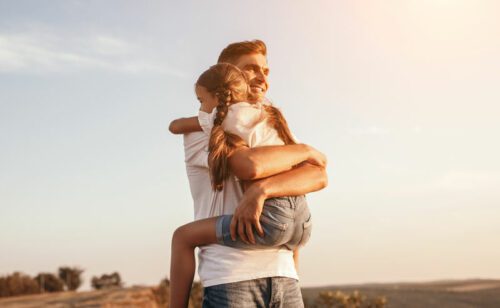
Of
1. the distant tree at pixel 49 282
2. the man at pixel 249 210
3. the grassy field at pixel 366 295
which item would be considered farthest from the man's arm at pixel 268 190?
the distant tree at pixel 49 282

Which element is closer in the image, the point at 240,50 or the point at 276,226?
the point at 276,226

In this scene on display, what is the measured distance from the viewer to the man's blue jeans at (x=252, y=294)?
9.12ft

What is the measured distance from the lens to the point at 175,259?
2.93 m

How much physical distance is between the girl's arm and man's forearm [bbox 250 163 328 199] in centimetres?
43

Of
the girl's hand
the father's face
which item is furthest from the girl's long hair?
the father's face

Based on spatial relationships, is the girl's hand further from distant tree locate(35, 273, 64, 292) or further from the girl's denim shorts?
distant tree locate(35, 273, 64, 292)

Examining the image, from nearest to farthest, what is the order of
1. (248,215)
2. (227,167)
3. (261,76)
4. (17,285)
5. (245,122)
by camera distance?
1. (248,215)
2. (227,167)
3. (245,122)
4. (261,76)
5. (17,285)

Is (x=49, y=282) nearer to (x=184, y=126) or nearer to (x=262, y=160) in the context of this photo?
(x=184, y=126)

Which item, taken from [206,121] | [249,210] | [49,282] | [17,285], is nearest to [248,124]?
[206,121]

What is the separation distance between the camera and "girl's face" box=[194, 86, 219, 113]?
2.99 metres

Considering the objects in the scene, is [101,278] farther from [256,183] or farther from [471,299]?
[256,183]

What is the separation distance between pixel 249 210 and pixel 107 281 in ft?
52.6

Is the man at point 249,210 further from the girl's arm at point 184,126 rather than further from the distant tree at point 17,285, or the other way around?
the distant tree at point 17,285

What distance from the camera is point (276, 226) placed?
274cm
